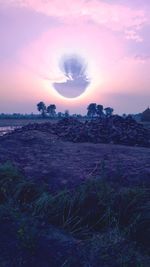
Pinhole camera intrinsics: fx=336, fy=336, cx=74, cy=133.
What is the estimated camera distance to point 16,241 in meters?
4.00

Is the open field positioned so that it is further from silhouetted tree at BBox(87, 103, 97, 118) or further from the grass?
silhouetted tree at BBox(87, 103, 97, 118)

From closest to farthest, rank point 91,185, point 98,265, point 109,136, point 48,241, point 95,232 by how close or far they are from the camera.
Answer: point 98,265 < point 48,241 < point 95,232 < point 91,185 < point 109,136

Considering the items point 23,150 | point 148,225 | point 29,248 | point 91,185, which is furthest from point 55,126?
point 29,248

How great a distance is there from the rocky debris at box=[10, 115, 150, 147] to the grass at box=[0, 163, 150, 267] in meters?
6.92

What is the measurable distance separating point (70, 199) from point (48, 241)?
129 cm

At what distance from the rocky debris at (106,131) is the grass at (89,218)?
6.92 meters

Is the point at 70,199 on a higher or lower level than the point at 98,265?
higher

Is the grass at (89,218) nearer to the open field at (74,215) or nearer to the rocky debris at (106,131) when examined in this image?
the open field at (74,215)

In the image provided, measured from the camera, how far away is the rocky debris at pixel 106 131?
13102 millimetres

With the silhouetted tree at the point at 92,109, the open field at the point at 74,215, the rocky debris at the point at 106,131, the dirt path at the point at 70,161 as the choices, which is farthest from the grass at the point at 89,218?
the silhouetted tree at the point at 92,109

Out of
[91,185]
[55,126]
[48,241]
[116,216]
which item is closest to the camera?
[48,241]

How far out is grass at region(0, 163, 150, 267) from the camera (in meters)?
4.03

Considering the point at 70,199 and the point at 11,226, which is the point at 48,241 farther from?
the point at 70,199

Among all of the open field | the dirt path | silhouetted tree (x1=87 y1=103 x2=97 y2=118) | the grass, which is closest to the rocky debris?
the dirt path
